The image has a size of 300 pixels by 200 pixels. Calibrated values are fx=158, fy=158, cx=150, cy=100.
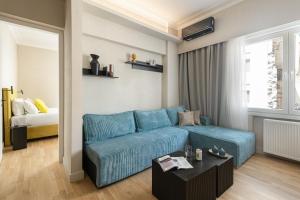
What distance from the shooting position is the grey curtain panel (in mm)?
3262

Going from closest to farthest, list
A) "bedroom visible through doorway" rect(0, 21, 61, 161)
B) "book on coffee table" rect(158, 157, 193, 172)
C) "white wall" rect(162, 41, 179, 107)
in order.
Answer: "book on coffee table" rect(158, 157, 193, 172)
"bedroom visible through doorway" rect(0, 21, 61, 161)
"white wall" rect(162, 41, 179, 107)

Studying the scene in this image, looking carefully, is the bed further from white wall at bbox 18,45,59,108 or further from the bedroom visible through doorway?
white wall at bbox 18,45,59,108

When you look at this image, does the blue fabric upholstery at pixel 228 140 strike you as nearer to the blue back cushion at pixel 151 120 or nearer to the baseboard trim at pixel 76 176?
the blue back cushion at pixel 151 120

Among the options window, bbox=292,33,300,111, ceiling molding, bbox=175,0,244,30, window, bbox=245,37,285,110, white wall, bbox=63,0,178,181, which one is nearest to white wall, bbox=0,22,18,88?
white wall, bbox=63,0,178,181

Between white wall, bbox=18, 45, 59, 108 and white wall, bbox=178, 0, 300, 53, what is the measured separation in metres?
5.02

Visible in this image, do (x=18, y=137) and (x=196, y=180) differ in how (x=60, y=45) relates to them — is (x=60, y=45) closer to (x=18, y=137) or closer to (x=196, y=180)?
(x=18, y=137)

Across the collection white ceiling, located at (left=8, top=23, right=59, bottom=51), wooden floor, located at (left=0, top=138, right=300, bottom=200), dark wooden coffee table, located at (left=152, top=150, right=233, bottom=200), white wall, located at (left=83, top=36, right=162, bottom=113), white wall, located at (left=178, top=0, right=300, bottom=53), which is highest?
white ceiling, located at (left=8, top=23, right=59, bottom=51)

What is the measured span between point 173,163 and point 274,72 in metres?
2.53

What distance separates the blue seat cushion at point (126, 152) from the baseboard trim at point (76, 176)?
0.24m

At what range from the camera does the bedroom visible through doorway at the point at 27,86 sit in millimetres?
3111

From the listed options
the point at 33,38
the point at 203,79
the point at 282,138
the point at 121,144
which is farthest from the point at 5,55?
the point at 282,138

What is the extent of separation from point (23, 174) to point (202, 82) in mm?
3486

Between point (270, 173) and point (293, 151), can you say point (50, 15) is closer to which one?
point (270, 173)

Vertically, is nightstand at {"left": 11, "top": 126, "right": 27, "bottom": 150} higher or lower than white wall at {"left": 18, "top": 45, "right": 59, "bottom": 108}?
lower
